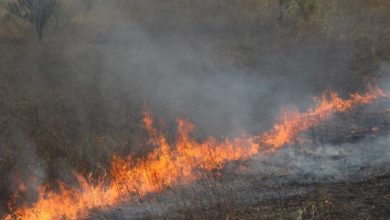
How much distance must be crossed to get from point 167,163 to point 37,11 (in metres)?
13.4

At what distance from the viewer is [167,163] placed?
15445 millimetres

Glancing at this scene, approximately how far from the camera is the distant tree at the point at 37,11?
77.5 ft

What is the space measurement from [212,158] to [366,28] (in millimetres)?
13761

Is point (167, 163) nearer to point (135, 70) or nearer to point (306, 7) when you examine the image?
point (135, 70)

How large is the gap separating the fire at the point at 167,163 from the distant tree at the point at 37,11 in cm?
913

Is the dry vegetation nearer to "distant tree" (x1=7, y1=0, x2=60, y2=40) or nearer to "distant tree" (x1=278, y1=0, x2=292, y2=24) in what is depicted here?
"distant tree" (x1=278, y1=0, x2=292, y2=24)

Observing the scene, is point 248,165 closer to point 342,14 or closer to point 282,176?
point 282,176

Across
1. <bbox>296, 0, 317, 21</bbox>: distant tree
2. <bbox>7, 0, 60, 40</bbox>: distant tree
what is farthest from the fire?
<bbox>7, 0, 60, 40</bbox>: distant tree

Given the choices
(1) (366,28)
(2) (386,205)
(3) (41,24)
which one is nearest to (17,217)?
(2) (386,205)

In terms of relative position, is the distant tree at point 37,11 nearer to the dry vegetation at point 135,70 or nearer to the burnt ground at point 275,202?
the dry vegetation at point 135,70

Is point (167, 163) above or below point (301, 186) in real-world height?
above

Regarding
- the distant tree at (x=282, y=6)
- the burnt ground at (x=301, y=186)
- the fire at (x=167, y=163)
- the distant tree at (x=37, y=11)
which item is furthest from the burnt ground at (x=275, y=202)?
the distant tree at (x=282, y=6)

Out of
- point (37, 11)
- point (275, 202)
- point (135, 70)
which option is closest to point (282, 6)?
point (135, 70)

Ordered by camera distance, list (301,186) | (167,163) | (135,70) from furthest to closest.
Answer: (135,70), (167,163), (301,186)
